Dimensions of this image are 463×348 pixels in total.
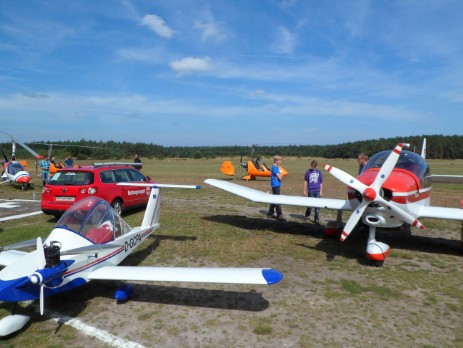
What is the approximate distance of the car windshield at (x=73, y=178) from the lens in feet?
31.5

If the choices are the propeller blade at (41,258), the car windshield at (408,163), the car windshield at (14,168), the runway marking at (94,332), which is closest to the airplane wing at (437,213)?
the car windshield at (408,163)

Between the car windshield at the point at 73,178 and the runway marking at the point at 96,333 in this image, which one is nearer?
the runway marking at the point at 96,333

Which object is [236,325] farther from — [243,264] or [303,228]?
[303,228]

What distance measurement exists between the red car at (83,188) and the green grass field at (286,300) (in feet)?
3.46

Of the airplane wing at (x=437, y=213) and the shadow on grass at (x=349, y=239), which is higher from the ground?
the airplane wing at (x=437, y=213)

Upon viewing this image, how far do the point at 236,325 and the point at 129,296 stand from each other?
1.74 m

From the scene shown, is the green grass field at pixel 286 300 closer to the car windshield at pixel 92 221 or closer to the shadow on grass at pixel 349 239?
the shadow on grass at pixel 349 239

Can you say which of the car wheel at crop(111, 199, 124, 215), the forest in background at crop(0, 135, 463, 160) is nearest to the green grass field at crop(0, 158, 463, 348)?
the car wheel at crop(111, 199, 124, 215)

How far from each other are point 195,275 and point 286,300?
1.57 meters

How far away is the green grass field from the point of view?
13.1ft

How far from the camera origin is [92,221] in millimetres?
5168

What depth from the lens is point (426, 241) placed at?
845 centimetres

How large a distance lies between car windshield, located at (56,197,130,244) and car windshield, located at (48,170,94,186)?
14.7 feet

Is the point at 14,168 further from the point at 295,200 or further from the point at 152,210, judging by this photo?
the point at 295,200
